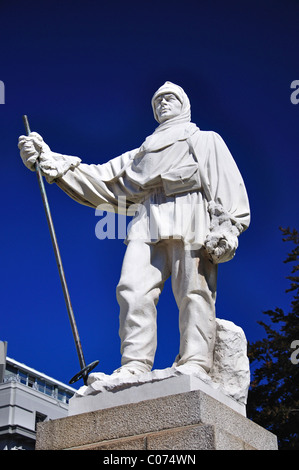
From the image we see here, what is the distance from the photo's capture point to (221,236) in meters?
6.14

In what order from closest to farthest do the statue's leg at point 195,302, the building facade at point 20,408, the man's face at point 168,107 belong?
the statue's leg at point 195,302 → the man's face at point 168,107 → the building facade at point 20,408

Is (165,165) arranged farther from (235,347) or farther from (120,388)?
(120,388)

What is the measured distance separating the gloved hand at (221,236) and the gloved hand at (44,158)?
167 cm

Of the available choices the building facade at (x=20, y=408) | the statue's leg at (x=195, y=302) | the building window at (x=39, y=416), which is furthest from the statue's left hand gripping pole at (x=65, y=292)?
the building window at (x=39, y=416)

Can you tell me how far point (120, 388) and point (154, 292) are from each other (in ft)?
3.49

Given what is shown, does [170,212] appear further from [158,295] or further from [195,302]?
[195,302]

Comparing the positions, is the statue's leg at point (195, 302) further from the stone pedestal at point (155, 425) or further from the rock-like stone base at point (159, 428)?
the rock-like stone base at point (159, 428)

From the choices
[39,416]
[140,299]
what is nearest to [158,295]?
[140,299]

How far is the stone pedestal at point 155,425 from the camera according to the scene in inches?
195

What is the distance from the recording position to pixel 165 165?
6.75 m

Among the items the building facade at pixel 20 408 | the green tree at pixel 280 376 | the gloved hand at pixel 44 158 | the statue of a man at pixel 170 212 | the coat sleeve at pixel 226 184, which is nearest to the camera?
the statue of a man at pixel 170 212

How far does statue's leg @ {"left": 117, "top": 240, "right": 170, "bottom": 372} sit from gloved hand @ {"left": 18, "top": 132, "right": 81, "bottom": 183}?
1208 mm

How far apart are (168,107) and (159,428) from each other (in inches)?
143
